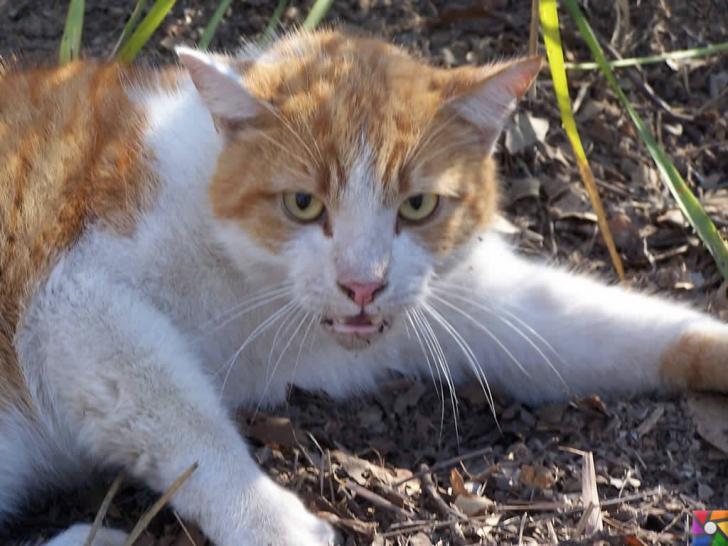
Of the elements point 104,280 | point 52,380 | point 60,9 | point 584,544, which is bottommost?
point 584,544

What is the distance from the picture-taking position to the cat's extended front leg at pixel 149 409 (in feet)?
7.66

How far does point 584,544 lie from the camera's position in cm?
227

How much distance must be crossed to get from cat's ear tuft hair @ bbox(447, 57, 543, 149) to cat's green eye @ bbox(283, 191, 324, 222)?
402 millimetres

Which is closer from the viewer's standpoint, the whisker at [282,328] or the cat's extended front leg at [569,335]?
the whisker at [282,328]

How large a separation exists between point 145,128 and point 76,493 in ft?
3.00

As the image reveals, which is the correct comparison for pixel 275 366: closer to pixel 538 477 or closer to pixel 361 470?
pixel 361 470

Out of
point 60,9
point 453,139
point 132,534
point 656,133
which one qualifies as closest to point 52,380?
point 132,534

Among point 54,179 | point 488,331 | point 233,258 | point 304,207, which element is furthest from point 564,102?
point 54,179

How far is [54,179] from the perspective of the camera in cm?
266

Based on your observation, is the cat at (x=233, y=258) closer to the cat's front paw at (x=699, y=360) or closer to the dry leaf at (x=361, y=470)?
the cat's front paw at (x=699, y=360)

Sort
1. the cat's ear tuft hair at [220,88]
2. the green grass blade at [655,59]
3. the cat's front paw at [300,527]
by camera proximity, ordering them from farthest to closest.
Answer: the green grass blade at [655,59] < the cat's ear tuft hair at [220,88] < the cat's front paw at [300,527]

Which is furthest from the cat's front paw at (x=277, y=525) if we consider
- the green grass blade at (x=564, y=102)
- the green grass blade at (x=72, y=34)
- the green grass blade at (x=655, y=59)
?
the green grass blade at (x=655, y=59)

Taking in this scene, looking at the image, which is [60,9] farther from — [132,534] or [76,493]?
[132,534]

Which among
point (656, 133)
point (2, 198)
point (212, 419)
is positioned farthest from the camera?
point (656, 133)
